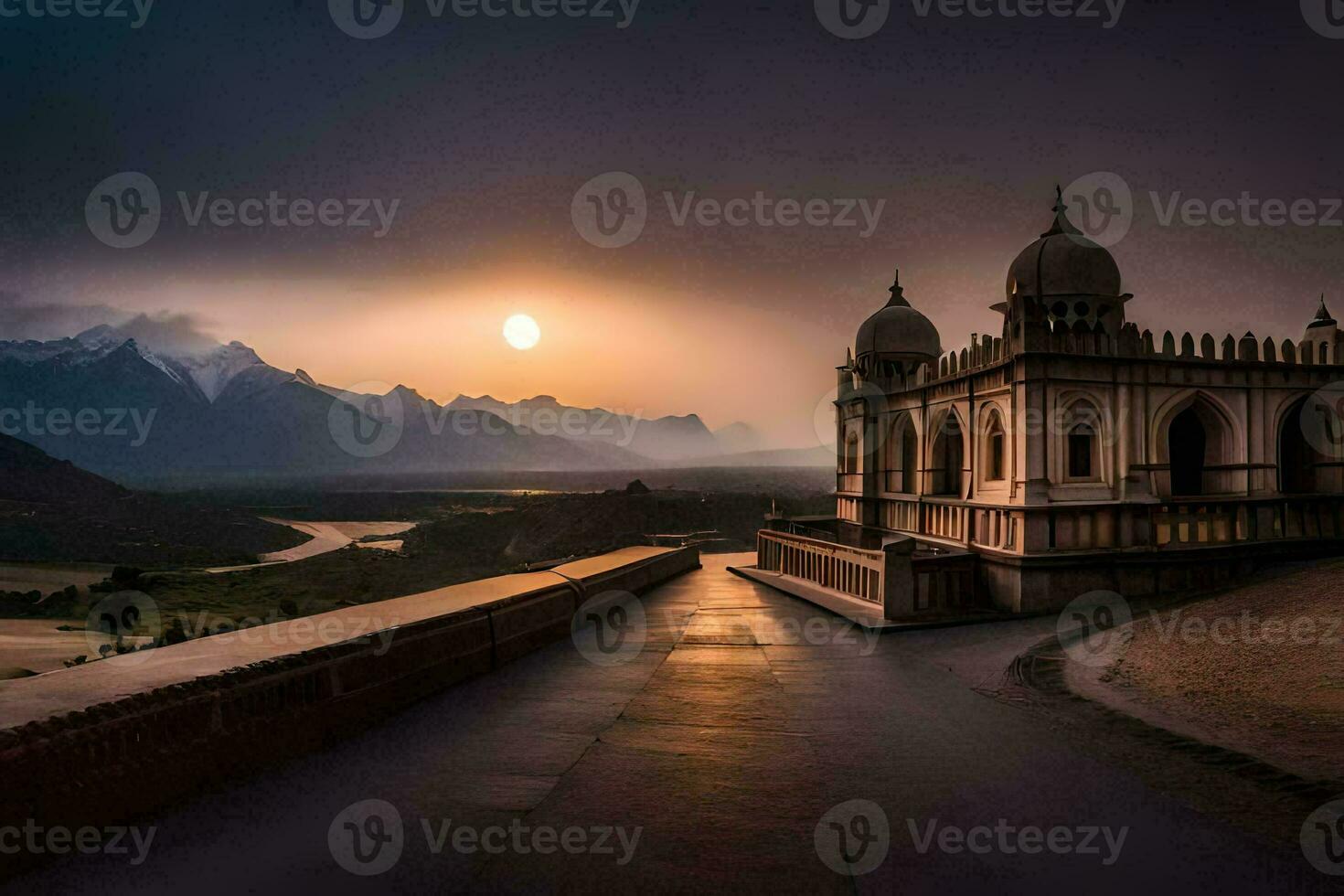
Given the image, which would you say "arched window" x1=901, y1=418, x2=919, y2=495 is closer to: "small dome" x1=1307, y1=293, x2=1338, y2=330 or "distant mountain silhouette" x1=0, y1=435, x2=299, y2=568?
"small dome" x1=1307, y1=293, x2=1338, y2=330

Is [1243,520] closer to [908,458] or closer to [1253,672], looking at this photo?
[908,458]

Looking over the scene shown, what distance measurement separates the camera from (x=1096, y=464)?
713 inches

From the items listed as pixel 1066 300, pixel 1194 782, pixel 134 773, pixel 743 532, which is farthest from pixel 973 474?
pixel 743 532

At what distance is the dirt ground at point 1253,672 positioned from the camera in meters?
6.99

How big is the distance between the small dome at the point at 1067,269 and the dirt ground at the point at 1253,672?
10701 millimetres

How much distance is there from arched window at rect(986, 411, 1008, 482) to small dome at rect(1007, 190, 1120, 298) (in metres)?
4.19

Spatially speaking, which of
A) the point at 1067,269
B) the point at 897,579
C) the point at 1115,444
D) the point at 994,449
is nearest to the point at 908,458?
the point at 994,449

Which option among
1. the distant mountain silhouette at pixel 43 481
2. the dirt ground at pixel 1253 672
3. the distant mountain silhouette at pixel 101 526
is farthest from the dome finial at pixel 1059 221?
the distant mountain silhouette at pixel 43 481

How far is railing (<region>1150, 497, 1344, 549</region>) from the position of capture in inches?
721

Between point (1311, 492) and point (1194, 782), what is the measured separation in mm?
19388

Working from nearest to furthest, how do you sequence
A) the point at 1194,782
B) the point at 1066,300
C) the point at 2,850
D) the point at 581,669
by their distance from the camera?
the point at 2,850 < the point at 1194,782 < the point at 581,669 < the point at 1066,300

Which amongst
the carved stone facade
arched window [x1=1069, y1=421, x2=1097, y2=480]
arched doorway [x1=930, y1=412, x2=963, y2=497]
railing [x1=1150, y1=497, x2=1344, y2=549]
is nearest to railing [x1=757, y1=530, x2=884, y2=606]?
the carved stone facade

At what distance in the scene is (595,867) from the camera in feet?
14.1

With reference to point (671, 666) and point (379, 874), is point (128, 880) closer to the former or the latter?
point (379, 874)
